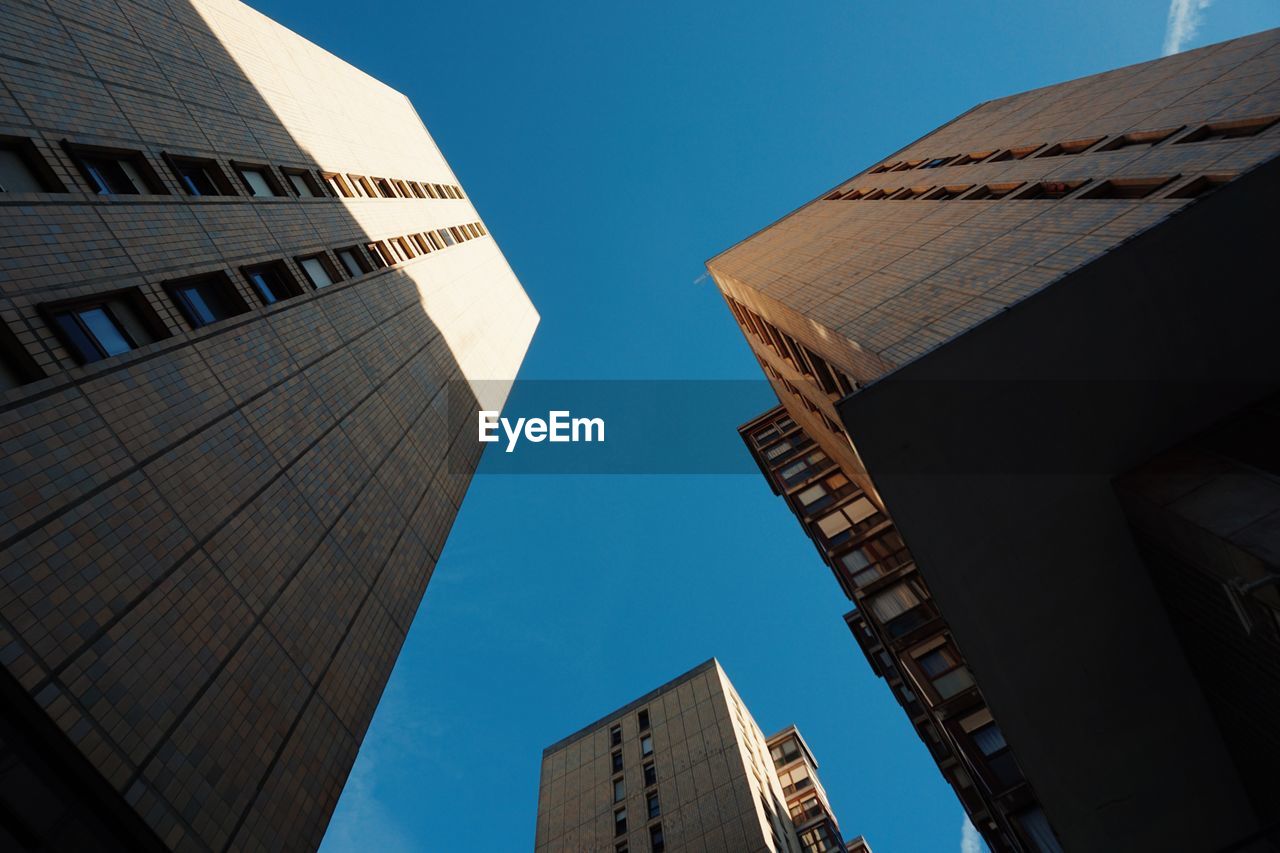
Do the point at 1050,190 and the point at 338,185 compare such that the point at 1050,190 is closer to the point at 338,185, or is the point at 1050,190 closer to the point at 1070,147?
the point at 1070,147

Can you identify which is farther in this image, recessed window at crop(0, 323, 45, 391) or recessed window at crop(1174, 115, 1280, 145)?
recessed window at crop(1174, 115, 1280, 145)

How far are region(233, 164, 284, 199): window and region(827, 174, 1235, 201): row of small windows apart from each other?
22.0 m

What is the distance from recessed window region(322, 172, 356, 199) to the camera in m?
25.0

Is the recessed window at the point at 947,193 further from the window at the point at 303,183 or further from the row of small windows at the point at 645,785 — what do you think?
the row of small windows at the point at 645,785

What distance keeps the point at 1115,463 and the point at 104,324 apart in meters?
20.3

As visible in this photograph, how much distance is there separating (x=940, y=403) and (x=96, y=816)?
1537cm

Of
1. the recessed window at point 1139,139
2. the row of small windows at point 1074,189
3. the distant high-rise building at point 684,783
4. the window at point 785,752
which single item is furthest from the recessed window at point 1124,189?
the window at point 785,752

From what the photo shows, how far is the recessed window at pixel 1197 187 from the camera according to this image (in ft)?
47.1

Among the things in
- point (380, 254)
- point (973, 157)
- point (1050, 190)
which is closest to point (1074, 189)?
point (1050, 190)

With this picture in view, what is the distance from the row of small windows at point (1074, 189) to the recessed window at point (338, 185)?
22.2m

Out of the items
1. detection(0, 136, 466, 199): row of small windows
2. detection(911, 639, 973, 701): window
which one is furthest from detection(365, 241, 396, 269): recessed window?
detection(911, 639, 973, 701): window

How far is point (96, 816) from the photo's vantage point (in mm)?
8859

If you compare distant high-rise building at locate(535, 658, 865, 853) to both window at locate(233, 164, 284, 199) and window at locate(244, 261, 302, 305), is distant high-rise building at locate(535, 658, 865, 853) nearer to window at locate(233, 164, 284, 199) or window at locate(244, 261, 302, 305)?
→ window at locate(244, 261, 302, 305)

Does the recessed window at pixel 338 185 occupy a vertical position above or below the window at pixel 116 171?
above
